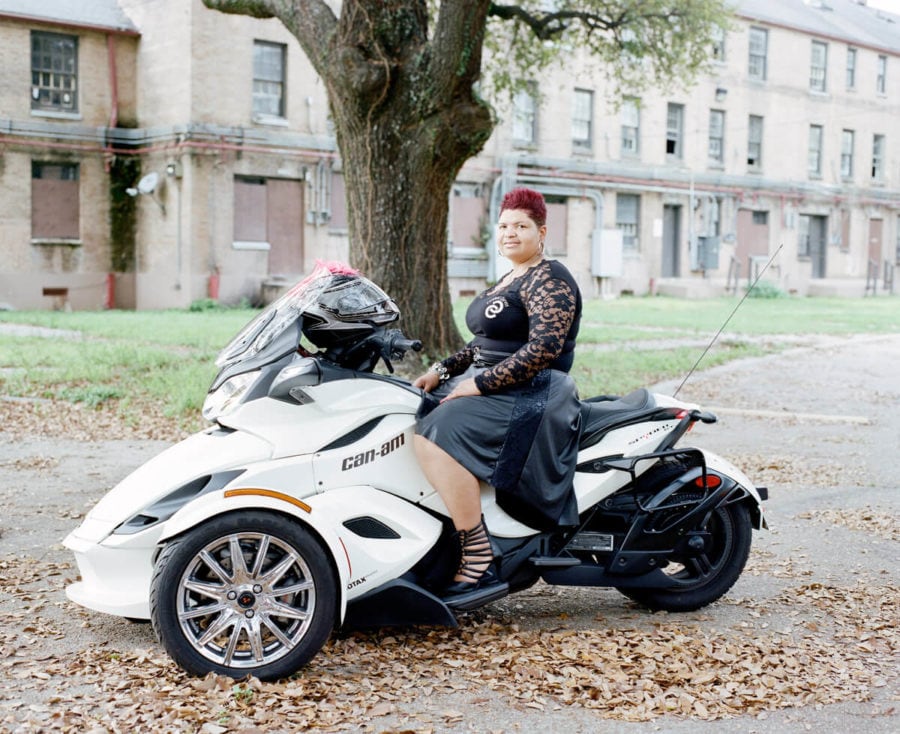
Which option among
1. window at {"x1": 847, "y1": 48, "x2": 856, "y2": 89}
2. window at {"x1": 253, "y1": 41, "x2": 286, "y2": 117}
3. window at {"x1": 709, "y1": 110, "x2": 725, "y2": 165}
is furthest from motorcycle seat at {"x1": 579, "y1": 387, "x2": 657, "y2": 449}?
window at {"x1": 847, "y1": 48, "x2": 856, "y2": 89}

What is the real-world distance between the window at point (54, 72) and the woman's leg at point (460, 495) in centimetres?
2750

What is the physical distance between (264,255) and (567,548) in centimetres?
2639

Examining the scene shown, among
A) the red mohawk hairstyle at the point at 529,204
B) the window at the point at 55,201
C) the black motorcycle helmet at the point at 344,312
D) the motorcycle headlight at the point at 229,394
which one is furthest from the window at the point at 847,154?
the motorcycle headlight at the point at 229,394

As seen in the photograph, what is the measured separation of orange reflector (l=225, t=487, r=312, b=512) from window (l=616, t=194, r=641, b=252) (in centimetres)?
3630

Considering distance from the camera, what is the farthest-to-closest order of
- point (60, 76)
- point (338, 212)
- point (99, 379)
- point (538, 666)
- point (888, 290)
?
point (888, 290), point (338, 212), point (60, 76), point (99, 379), point (538, 666)

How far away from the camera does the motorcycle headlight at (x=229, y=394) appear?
14.9 feet

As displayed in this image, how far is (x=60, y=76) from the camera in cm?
2983

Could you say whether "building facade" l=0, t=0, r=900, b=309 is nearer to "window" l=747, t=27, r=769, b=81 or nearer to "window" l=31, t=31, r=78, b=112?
"window" l=31, t=31, r=78, b=112

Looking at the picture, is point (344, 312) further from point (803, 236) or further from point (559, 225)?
point (803, 236)

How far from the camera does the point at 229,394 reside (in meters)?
4.60

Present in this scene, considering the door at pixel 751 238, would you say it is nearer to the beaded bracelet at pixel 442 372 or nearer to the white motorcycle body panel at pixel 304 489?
the beaded bracelet at pixel 442 372

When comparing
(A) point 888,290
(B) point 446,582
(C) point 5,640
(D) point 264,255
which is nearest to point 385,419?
(B) point 446,582

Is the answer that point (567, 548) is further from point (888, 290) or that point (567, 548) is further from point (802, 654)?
point (888, 290)

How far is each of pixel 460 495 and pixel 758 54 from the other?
4200cm
